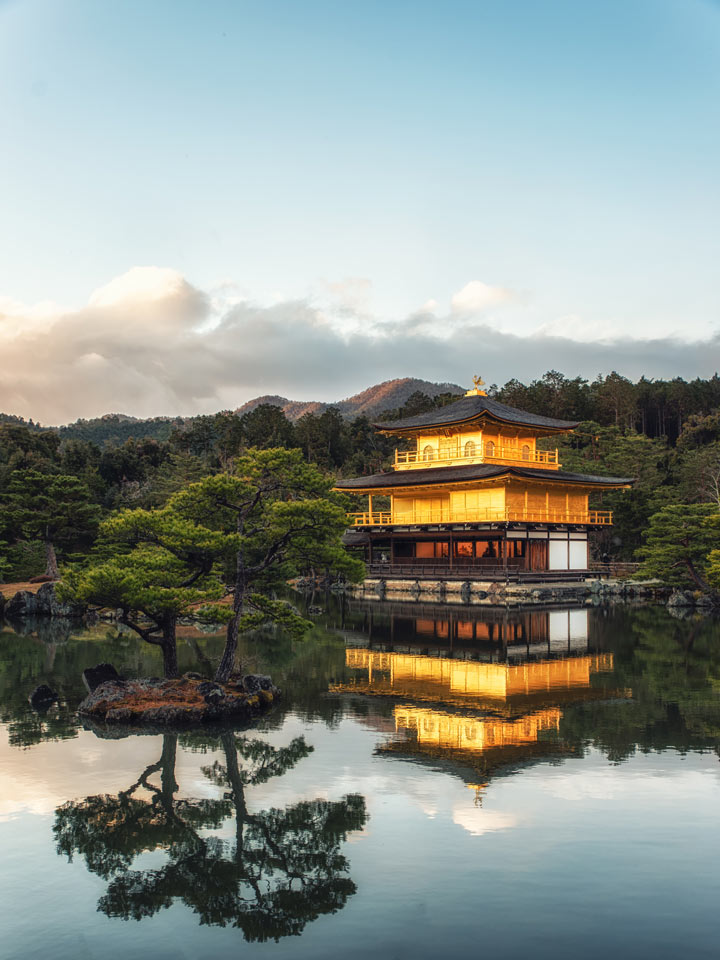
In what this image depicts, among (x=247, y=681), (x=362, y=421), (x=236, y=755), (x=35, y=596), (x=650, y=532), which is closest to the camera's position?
(x=236, y=755)

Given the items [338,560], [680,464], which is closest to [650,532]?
[680,464]

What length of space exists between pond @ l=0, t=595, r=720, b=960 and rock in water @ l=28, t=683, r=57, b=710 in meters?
0.22

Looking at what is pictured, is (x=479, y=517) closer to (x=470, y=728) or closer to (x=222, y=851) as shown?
(x=470, y=728)

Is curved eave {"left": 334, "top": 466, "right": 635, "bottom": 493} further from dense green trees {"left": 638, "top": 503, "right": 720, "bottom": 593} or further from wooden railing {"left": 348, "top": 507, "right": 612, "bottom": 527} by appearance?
dense green trees {"left": 638, "top": 503, "right": 720, "bottom": 593}

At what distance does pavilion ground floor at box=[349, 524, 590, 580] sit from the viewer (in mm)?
43281

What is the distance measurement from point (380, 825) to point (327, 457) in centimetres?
7512

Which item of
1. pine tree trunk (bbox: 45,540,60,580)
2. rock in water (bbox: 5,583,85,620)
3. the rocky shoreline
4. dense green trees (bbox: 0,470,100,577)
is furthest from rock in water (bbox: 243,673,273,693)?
pine tree trunk (bbox: 45,540,60,580)

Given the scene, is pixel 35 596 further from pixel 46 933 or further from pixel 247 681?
pixel 46 933

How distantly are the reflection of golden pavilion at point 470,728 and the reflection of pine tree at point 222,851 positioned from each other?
3.12 meters

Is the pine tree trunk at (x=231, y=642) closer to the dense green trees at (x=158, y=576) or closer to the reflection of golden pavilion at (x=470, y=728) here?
the dense green trees at (x=158, y=576)

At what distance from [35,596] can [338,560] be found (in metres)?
24.5

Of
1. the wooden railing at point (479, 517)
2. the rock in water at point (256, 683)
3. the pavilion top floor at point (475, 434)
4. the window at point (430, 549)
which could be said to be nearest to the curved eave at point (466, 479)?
the pavilion top floor at point (475, 434)

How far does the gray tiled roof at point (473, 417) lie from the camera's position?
1857 inches

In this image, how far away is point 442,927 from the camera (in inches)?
297
